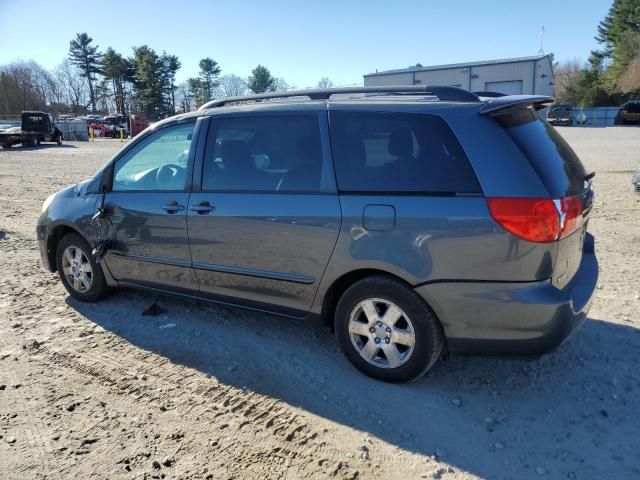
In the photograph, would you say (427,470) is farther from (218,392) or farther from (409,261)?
(218,392)

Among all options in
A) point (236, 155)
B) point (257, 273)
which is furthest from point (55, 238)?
point (257, 273)

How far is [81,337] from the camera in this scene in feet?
13.6

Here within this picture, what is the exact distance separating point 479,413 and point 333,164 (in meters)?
1.83

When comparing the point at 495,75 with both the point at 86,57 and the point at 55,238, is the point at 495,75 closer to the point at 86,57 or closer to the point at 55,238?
the point at 55,238

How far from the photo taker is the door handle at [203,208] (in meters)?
3.79

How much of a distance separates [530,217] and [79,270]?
4.08 metres

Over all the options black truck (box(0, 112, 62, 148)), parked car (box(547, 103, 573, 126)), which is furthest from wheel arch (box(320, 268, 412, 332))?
parked car (box(547, 103, 573, 126))

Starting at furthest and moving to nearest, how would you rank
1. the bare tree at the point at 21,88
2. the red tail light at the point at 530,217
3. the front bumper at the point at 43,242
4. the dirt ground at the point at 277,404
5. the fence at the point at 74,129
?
the bare tree at the point at 21,88 → the fence at the point at 74,129 → the front bumper at the point at 43,242 → the red tail light at the point at 530,217 → the dirt ground at the point at 277,404

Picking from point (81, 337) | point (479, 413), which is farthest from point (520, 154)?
point (81, 337)

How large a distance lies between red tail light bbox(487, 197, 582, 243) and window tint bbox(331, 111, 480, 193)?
0.19 meters

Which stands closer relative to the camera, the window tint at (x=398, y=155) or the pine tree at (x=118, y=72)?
the window tint at (x=398, y=155)

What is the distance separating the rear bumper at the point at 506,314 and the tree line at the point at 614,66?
6017cm

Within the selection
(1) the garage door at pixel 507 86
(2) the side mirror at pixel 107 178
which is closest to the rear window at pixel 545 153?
(2) the side mirror at pixel 107 178

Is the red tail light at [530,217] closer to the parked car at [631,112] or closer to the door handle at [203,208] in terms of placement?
the door handle at [203,208]
